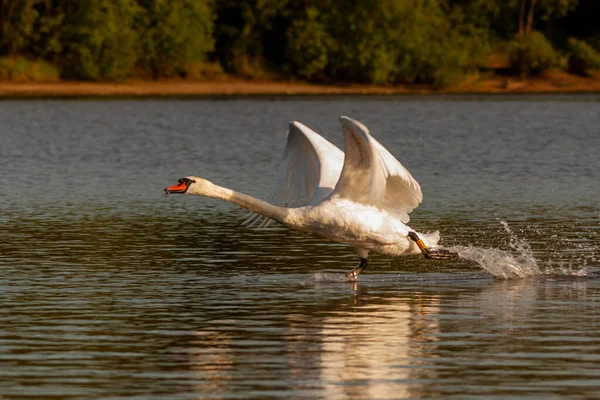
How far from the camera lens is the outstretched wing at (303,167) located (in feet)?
56.5

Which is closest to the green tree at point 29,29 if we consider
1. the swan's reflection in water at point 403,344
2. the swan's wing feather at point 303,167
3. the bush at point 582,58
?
the bush at point 582,58

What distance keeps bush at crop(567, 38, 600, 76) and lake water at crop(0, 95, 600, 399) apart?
53.1 meters

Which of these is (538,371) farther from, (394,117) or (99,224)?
(394,117)

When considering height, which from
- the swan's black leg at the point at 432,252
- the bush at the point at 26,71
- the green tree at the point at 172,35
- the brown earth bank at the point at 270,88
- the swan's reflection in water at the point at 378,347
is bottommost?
the brown earth bank at the point at 270,88

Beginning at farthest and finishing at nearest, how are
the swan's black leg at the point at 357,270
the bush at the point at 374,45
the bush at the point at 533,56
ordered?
the bush at the point at 533,56, the bush at the point at 374,45, the swan's black leg at the point at 357,270

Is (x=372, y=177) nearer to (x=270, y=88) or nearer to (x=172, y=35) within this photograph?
(x=172, y=35)

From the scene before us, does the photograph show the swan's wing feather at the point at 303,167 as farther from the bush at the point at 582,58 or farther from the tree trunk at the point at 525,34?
the bush at the point at 582,58

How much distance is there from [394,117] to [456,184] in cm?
3107

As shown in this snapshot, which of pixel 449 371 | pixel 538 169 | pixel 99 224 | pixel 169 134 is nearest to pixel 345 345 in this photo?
pixel 449 371

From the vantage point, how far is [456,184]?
29078 mm

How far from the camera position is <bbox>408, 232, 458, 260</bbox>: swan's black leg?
16.6 meters

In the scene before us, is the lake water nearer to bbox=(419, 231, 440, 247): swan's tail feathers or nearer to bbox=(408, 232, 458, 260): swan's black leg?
bbox=(408, 232, 458, 260): swan's black leg

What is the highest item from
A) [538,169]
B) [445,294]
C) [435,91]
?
[445,294]

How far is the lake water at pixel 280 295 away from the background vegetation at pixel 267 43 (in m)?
44.5
